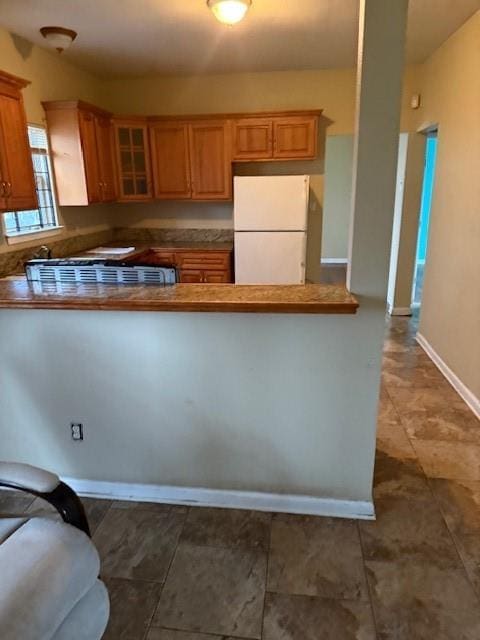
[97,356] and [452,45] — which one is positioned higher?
[452,45]

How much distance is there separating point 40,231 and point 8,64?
4.07 ft

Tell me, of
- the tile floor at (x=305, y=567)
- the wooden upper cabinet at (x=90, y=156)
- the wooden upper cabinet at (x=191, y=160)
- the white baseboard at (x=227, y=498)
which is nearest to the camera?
the tile floor at (x=305, y=567)

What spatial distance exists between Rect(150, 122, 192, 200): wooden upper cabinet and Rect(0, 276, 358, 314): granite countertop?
114 inches

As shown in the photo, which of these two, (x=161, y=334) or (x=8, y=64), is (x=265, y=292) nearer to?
(x=161, y=334)

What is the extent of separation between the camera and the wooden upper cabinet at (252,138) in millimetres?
4301

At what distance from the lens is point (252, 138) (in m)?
4.34

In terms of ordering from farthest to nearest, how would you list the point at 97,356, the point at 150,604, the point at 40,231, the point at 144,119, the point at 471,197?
the point at 144,119
the point at 40,231
the point at 471,197
the point at 97,356
the point at 150,604

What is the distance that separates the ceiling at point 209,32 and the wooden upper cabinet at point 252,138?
0.53 meters

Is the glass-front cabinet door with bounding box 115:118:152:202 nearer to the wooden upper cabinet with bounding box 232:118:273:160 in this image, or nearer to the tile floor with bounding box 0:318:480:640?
the wooden upper cabinet with bounding box 232:118:273:160

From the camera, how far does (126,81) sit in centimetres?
466

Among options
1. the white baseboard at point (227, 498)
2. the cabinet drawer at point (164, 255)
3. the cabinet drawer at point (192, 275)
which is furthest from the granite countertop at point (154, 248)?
the white baseboard at point (227, 498)

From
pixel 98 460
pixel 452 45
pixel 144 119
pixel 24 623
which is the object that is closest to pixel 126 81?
pixel 144 119

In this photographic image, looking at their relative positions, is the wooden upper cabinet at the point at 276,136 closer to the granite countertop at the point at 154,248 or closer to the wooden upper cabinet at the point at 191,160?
the wooden upper cabinet at the point at 191,160

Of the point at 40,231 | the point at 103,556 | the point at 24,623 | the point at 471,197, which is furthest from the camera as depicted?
the point at 40,231
